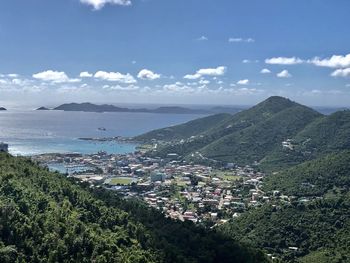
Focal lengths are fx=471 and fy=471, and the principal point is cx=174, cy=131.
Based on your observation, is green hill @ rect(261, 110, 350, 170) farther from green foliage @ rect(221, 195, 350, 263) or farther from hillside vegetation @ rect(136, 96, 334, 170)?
green foliage @ rect(221, 195, 350, 263)

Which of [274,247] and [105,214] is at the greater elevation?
[105,214]

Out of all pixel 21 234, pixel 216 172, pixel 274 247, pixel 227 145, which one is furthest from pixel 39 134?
pixel 21 234

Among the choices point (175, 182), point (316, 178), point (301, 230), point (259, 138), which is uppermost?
point (259, 138)

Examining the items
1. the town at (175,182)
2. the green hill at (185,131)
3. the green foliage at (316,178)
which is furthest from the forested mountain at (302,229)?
the green hill at (185,131)

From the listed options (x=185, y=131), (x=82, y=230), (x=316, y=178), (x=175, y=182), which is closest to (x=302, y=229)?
(x=316, y=178)

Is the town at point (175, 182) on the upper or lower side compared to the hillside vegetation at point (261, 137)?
lower

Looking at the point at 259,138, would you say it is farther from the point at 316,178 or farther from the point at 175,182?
the point at 316,178

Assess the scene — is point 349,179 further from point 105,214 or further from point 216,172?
point 105,214

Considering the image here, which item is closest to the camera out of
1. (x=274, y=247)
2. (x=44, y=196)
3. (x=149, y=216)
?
(x=44, y=196)

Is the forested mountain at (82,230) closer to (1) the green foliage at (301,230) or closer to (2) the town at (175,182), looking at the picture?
(1) the green foliage at (301,230)
